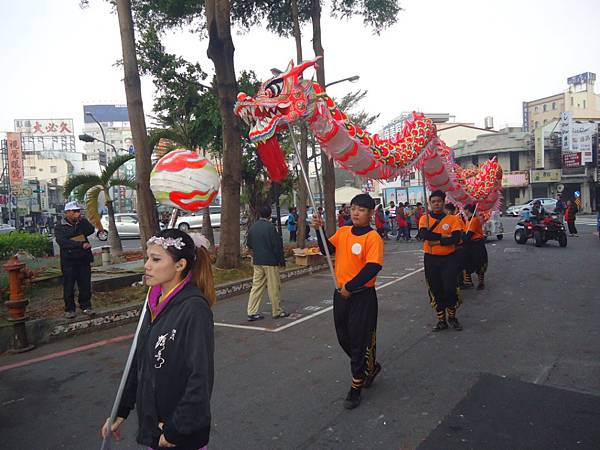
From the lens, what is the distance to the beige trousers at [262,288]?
6.67 m

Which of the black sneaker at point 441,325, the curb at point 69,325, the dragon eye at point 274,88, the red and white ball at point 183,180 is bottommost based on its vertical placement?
the black sneaker at point 441,325

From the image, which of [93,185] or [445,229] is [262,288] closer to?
[445,229]

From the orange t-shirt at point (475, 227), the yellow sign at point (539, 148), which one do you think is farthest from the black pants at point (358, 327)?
the yellow sign at point (539, 148)

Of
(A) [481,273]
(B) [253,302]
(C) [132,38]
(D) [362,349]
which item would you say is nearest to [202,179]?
(D) [362,349]

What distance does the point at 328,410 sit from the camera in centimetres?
A: 363

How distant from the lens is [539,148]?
3603cm

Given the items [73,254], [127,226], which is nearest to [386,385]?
[73,254]

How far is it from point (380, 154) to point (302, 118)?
132 cm

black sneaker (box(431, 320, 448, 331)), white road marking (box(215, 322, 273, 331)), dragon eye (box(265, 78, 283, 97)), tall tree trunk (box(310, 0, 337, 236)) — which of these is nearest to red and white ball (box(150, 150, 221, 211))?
dragon eye (box(265, 78, 283, 97))

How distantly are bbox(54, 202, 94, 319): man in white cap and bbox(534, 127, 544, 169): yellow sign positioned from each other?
123 feet

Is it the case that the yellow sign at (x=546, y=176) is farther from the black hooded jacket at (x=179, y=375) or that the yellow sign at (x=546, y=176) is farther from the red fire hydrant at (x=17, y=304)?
the black hooded jacket at (x=179, y=375)

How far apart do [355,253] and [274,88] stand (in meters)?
2.32

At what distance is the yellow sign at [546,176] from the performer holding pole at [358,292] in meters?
37.8

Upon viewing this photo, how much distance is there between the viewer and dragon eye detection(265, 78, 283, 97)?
16.4 ft
